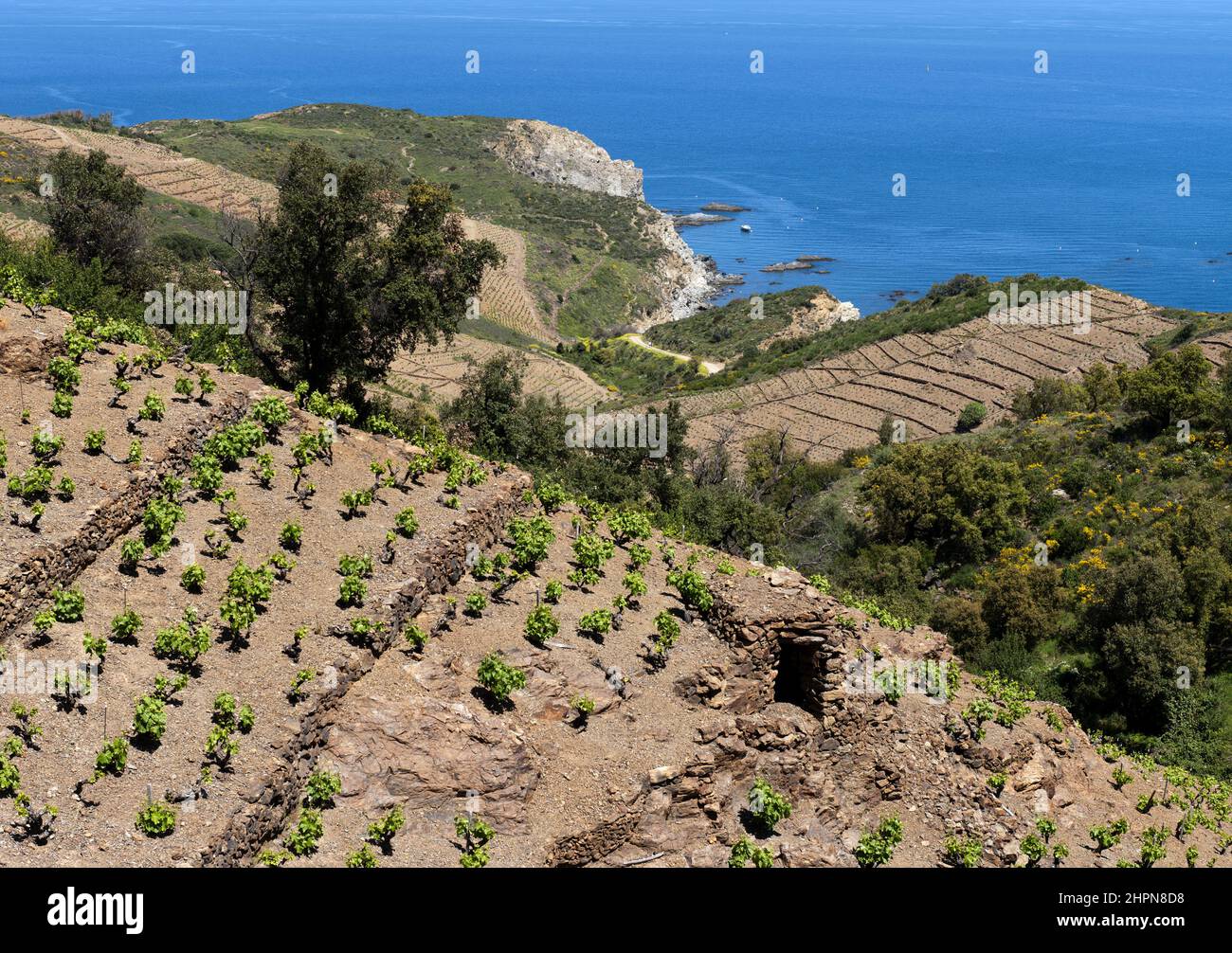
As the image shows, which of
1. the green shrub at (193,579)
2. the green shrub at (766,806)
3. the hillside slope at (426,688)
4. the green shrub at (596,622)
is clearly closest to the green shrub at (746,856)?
the hillside slope at (426,688)

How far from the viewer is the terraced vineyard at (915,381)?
55844 millimetres

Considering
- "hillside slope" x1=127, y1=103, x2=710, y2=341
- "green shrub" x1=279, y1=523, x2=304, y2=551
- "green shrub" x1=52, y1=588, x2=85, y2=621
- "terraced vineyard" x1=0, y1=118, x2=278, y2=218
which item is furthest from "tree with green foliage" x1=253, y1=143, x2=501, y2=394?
"hillside slope" x1=127, y1=103, x2=710, y2=341

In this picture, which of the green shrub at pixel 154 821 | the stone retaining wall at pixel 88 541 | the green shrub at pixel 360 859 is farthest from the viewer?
the stone retaining wall at pixel 88 541

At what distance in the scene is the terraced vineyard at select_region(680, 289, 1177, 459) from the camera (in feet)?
183

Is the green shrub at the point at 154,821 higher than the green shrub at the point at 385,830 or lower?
higher

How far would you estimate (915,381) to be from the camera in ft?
201

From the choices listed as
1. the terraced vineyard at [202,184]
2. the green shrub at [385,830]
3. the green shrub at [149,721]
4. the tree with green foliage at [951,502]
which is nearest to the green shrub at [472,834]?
the green shrub at [385,830]

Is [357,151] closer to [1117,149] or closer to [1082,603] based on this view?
[1082,603]

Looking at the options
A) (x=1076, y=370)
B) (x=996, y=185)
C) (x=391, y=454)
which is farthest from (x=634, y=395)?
(x=996, y=185)

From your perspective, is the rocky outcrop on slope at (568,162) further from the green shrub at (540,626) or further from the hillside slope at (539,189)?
the green shrub at (540,626)

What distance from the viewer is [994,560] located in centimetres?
3347

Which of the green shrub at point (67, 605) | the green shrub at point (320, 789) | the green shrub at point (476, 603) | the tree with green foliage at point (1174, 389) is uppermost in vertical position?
the tree with green foliage at point (1174, 389)

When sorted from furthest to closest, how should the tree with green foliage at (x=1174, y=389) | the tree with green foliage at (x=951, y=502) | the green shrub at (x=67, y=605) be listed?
the tree with green foliage at (x=1174, y=389), the tree with green foliage at (x=951, y=502), the green shrub at (x=67, y=605)

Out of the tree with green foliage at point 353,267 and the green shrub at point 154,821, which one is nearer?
the green shrub at point 154,821
